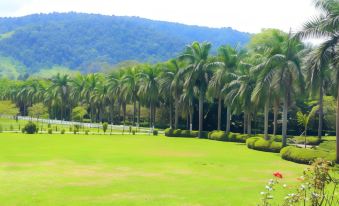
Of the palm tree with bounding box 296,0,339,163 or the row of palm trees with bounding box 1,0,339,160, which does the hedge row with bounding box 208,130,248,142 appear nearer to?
the row of palm trees with bounding box 1,0,339,160

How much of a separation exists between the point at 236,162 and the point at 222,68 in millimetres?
27411

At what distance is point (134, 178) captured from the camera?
73.8 feet

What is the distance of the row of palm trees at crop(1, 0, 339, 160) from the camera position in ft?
94.9

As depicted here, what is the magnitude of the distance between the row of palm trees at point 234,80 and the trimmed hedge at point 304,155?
14.9 feet

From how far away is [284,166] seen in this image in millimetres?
29547

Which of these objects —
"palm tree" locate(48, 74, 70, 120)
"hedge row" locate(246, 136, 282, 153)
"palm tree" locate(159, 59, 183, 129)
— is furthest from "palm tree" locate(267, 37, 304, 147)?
"palm tree" locate(48, 74, 70, 120)

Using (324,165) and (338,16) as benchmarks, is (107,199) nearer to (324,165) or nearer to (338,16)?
(324,165)

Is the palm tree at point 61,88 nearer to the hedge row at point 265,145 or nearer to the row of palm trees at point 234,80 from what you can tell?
the row of palm trees at point 234,80

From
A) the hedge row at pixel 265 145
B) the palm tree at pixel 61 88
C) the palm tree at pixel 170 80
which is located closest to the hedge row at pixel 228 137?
the hedge row at pixel 265 145

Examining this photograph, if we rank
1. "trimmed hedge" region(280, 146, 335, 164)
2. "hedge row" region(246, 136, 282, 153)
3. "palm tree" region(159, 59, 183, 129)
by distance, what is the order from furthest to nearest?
"palm tree" region(159, 59, 183, 129), "hedge row" region(246, 136, 282, 153), "trimmed hedge" region(280, 146, 335, 164)

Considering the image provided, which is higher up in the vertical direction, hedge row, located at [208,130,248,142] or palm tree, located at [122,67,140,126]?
palm tree, located at [122,67,140,126]

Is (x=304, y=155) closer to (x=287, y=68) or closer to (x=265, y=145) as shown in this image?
(x=265, y=145)

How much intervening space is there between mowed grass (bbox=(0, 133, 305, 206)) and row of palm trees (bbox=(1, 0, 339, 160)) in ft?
27.5

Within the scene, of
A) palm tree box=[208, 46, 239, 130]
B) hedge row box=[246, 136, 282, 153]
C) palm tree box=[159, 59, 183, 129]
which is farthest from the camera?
palm tree box=[159, 59, 183, 129]
